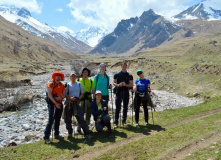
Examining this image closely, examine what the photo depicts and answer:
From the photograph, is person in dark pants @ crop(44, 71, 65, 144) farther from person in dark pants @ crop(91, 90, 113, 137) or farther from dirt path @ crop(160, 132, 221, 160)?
dirt path @ crop(160, 132, 221, 160)

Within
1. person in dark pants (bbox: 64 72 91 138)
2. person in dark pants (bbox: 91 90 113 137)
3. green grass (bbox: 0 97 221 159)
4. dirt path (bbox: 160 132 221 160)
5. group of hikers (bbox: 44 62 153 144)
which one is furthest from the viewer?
person in dark pants (bbox: 91 90 113 137)

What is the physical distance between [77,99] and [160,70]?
4000 cm

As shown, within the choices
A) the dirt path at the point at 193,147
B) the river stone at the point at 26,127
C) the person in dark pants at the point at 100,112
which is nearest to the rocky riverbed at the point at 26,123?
the river stone at the point at 26,127

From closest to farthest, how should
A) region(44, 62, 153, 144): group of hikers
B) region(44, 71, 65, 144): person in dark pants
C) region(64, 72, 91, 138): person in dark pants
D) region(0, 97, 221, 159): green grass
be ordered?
region(0, 97, 221, 159): green grass
region(44, 71, 65, 144): person in dark pants
region(44, 62, 153, 144): group of hikers
region(64, 72, 91, 138): person in dark pants

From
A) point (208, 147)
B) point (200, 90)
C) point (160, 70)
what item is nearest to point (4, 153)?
point (208, 147)

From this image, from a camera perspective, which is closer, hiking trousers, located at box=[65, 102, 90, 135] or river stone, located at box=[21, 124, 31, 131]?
hiking trousers, located at box=[65, 102, 90, 135]

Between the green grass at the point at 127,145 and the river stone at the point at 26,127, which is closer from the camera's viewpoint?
the green grass at the point at 127,145

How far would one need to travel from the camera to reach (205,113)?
50.5 feet

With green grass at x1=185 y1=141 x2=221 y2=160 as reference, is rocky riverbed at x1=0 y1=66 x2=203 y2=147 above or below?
below

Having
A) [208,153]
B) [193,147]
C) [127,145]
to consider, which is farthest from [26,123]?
[208,153]

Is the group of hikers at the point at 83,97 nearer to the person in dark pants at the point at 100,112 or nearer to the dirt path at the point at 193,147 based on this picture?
the person in dark pants at the point at 100,112

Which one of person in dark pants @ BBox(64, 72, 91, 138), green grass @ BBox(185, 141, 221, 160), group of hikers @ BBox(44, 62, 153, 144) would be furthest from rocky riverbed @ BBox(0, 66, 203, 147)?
green grass @ BBox(185, 141, 221, 160)

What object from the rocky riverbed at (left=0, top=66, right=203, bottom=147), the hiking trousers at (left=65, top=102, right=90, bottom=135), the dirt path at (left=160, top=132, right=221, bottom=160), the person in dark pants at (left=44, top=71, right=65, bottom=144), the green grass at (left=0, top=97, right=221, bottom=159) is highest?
the person in dark pants at (left=44, top=71, right=65, bottom=144)

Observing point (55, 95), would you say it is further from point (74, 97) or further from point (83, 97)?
point (83, 97)
